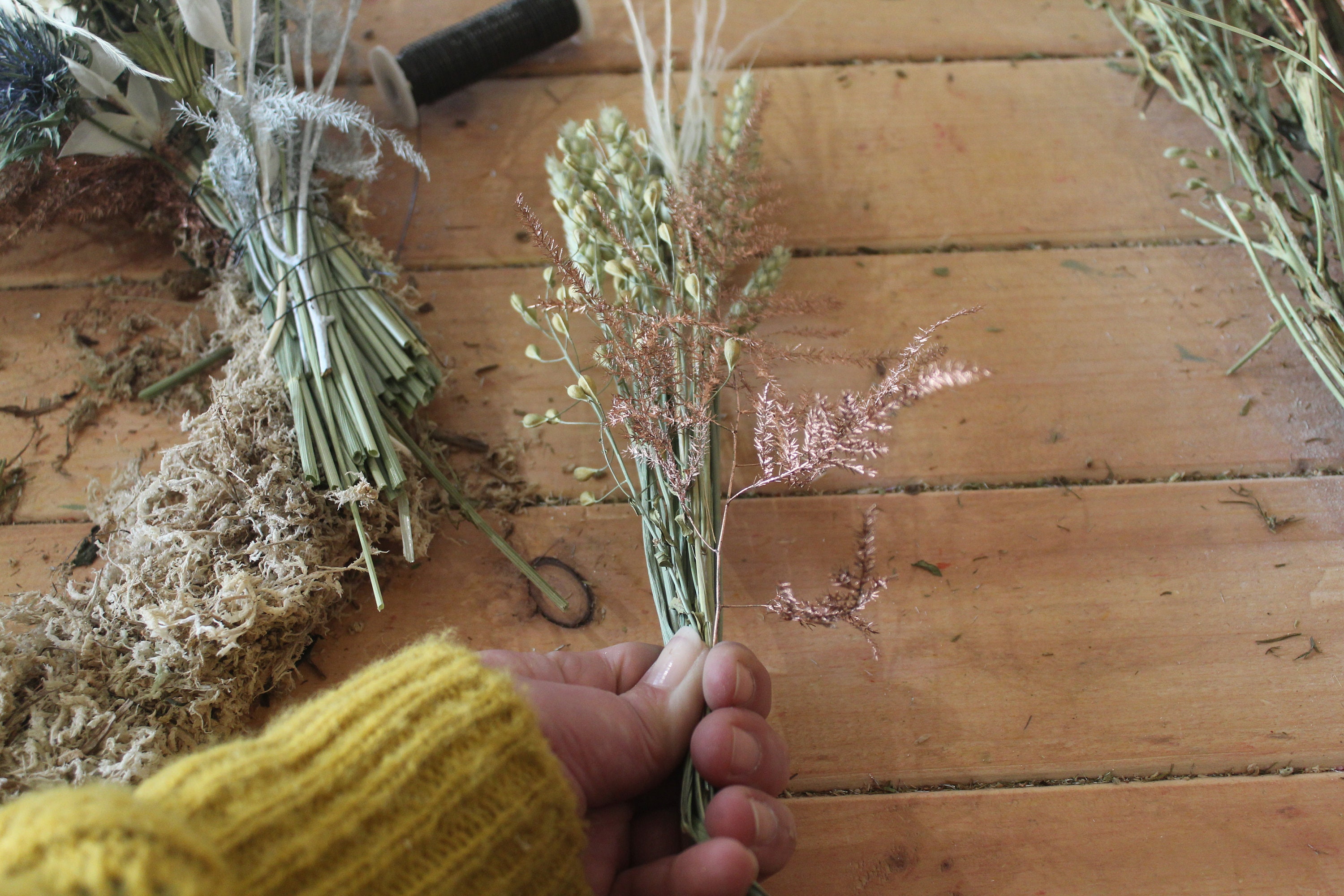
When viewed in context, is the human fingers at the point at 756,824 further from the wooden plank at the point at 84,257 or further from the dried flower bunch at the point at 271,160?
the wooden plank at the point at 84,257

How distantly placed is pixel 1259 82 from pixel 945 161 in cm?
38

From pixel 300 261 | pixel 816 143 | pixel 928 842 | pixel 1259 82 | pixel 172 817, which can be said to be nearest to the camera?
pixel 172 817

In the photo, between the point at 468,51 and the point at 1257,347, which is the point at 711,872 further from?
the point at 468,51

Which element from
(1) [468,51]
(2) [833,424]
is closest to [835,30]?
(1) [468,51]

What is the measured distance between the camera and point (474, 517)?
913mm

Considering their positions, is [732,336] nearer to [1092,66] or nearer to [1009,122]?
[1009,122]

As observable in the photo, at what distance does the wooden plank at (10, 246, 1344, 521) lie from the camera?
38.4 inches

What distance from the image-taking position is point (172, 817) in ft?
1.79

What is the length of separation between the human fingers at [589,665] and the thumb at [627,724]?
24mm

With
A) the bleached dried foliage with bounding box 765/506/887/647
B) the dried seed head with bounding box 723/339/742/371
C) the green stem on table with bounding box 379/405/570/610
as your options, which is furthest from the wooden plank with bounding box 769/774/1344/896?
the dried seed head with bounding box 723/339/742/371

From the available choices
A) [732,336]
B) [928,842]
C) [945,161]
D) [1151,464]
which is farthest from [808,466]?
[945,161]

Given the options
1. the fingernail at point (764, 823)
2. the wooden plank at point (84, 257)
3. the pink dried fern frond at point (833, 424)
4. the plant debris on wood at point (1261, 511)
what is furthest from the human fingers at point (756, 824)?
the wooden plank at point (84, 257)

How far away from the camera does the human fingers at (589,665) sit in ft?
2.57

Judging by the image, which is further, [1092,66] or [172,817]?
[1092,66]
